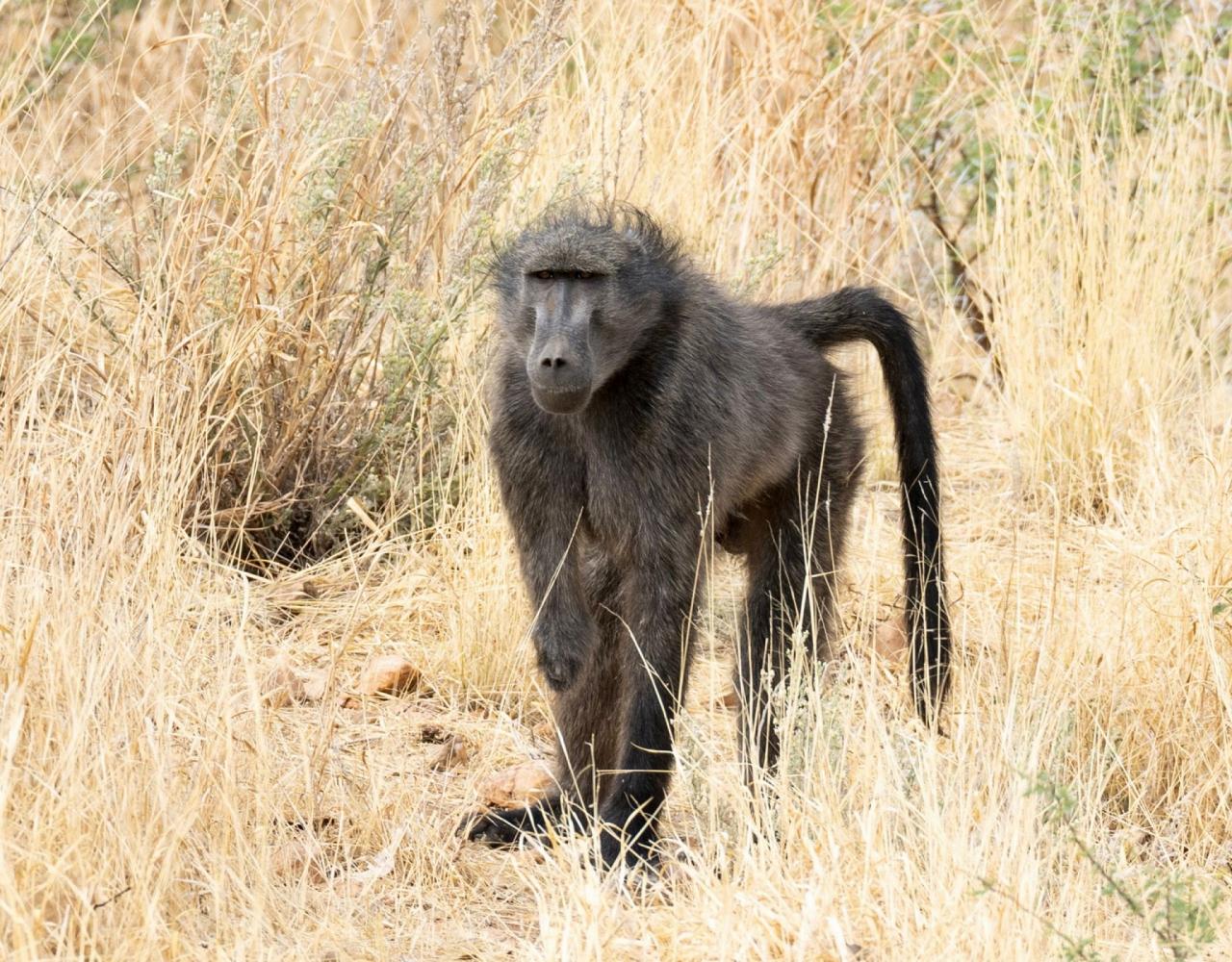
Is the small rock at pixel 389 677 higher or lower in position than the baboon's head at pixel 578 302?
lower

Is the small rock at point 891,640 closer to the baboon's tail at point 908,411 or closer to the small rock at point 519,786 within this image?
the baboon's tail at point 908,411

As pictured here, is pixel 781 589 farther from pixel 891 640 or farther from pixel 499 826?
pixel 891 640

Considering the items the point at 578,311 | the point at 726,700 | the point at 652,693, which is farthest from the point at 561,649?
the point at 726,700

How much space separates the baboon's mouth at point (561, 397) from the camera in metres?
3.38

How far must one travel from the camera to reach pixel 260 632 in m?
4.41

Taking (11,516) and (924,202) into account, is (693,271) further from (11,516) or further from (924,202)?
(924,202)

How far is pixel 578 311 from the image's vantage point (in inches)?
138

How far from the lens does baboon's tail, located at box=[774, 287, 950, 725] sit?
4012 mm

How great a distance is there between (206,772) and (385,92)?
2.44m

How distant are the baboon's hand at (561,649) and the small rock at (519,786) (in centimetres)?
45

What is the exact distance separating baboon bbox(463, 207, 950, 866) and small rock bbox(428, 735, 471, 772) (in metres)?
0.19

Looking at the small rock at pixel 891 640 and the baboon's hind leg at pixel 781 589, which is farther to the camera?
the small rock at pixel 891 640

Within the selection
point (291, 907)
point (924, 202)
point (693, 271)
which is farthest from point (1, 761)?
point (924, 202)

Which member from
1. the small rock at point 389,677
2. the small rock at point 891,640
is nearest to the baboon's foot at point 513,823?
the small rock at point 389,677
